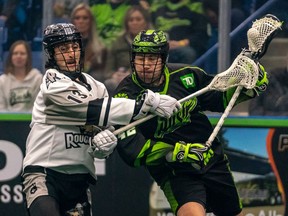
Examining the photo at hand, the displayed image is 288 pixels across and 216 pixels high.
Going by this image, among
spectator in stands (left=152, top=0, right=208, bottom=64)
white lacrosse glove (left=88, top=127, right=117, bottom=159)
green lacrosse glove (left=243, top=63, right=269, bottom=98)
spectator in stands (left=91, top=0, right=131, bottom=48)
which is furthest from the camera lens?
spectator in stands (left=91, top=0, right=131, bottom=48)

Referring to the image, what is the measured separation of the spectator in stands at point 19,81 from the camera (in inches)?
357

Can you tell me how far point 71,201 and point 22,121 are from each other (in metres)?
2.48

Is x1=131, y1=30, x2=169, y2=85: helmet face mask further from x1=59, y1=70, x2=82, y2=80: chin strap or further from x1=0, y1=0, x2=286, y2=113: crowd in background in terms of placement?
x1=0, y1=0, x2=286, y2=113: crowd in background

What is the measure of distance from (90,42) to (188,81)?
2149mm

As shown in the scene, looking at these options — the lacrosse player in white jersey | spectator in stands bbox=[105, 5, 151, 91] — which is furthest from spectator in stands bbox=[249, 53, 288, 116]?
the lacrosse player in white jersey

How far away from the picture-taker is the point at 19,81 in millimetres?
9109

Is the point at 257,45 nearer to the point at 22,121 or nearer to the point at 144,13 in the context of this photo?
the point at 144,13

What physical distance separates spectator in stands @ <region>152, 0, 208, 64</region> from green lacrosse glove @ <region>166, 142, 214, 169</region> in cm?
219

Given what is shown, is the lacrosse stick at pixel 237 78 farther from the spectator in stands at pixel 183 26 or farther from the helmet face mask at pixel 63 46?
the spectator in stands at pixel 183 26

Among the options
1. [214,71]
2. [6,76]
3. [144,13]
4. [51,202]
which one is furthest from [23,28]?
[51,202]

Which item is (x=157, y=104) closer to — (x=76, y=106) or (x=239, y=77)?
(x=76, y=106)

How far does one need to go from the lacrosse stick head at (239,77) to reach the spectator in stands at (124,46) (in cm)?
208

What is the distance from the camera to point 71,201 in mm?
6695

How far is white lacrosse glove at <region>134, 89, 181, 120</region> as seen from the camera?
255 inches
